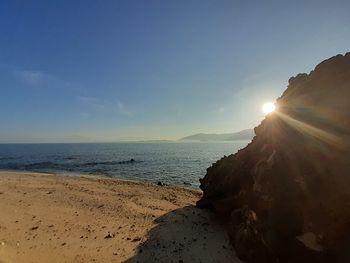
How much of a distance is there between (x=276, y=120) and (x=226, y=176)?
787 cm

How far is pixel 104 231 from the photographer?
70.0 ft

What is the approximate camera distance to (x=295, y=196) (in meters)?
14.1

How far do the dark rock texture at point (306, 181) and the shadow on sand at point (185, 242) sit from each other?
1.09m

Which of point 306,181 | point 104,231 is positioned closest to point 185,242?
point 104,231

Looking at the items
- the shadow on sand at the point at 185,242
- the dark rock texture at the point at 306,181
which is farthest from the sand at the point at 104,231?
the dark rock texture at the point at 306,181

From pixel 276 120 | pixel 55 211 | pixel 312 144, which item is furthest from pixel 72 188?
pixel 312 144

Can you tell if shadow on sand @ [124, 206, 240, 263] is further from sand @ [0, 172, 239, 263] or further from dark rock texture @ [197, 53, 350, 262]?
dark rock texture @ [197, 53, 350, 262]

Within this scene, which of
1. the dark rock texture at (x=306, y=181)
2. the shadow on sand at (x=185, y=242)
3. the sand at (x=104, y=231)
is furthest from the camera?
the sand at (x=104, y=231)

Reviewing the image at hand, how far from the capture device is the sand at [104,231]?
17.3m

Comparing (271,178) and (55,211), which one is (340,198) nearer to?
(271,178)

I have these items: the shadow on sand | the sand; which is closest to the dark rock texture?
the shadow on sand

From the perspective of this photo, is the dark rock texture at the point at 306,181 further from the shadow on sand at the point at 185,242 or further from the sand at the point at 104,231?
the sand at the point at 104,231

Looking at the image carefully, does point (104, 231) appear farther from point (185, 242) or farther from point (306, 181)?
point (306, 181)

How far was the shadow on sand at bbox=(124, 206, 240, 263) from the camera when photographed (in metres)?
17.1
